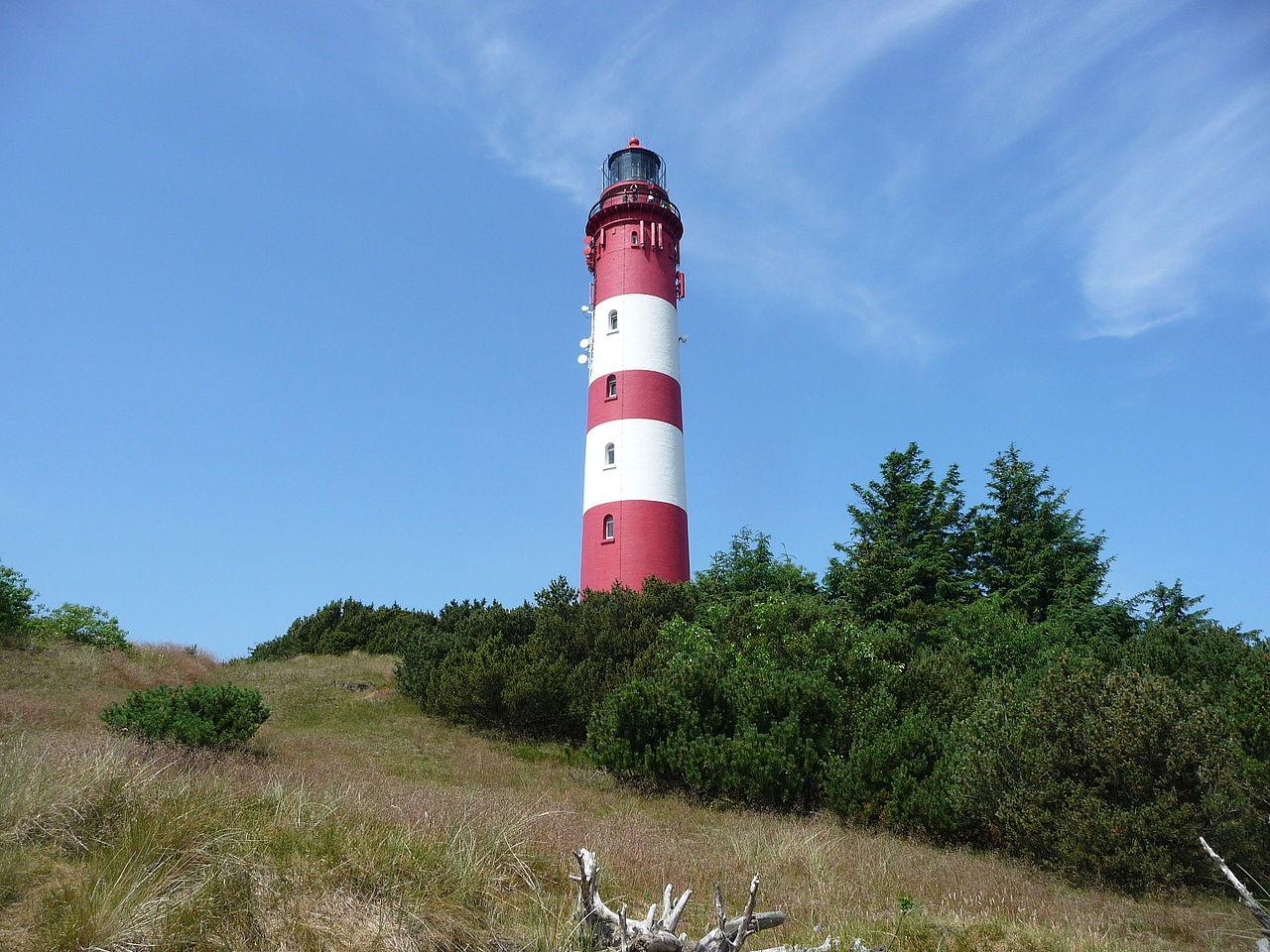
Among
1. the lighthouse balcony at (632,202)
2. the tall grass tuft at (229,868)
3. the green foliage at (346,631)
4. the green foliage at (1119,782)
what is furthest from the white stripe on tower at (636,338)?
the tall grass tuft at (229,868)

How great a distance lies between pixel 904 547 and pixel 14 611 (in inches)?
1055

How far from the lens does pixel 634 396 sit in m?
26.9

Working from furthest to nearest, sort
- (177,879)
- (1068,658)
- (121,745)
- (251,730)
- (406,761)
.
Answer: (406,761)
(251,730)
(1068,658)
(121,745)
(177,879)

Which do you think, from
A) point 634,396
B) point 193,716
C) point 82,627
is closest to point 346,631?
point 82,627

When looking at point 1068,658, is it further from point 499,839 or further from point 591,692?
point 591,692

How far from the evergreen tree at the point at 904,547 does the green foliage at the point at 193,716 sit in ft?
53.7

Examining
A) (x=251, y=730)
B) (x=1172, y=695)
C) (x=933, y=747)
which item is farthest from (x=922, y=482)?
(x=251, y=730)

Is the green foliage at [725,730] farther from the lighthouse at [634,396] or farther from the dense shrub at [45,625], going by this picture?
the dense shrub at [45,625]

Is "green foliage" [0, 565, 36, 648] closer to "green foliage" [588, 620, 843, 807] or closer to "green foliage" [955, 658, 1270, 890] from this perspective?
"green foliage" [588, 620, 843, 807]

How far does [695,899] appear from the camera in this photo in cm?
736

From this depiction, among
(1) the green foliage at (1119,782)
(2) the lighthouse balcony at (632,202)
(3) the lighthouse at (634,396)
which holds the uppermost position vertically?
(2) the lighthouse balcony at (632,202)

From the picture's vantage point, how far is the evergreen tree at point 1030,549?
2505cm

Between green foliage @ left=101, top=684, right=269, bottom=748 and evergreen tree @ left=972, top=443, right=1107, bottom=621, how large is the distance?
1974 cm

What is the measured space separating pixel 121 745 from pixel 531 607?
12996 millimetres
